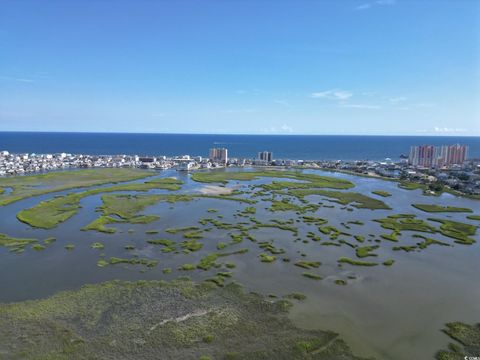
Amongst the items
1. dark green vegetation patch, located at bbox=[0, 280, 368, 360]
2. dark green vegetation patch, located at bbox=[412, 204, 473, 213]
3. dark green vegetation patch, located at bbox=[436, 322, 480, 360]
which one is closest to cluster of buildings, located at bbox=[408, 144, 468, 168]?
dark green vegetation patch, located at bbox=[412, 204, 473, 213]

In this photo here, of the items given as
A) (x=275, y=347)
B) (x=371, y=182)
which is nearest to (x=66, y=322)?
(x=275, y=347)

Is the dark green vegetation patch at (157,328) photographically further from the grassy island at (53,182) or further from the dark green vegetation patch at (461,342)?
the grassy island at (53,182)

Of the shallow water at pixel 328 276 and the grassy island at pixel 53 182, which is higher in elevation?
the grassy island at pixel 53 182

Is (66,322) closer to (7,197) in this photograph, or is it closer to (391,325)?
(391,325)

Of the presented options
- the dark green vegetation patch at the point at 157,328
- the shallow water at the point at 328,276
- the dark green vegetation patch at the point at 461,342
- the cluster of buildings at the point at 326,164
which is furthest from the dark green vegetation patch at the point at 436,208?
the dark green vegetation patch at the point at 157,328

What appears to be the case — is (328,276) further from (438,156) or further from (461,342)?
(438,156)

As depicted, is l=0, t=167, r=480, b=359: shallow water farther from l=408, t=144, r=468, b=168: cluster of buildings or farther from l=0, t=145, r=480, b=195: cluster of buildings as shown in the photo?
l=408, t=144, r=468, b=168: cluster of buildings

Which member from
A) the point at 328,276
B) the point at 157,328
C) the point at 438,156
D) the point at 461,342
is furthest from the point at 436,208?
the point at 438,156

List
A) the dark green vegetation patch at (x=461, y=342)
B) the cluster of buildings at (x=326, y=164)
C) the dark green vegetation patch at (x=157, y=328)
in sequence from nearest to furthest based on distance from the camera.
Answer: the dark green vegetation patch at (x=157, y=328) → the dark green vegetation patch at (x=461, y=342) → the cluster of buildings at (x=326, y=164)
